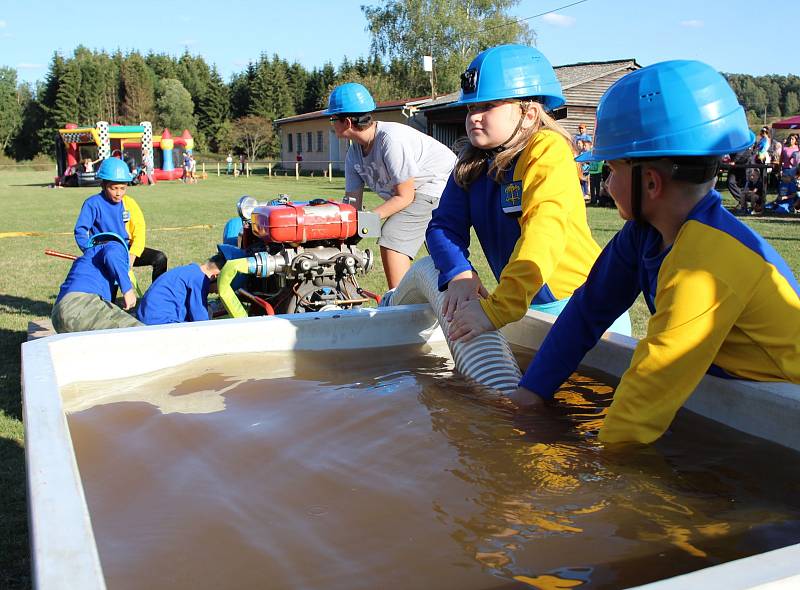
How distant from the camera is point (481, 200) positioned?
137 inches

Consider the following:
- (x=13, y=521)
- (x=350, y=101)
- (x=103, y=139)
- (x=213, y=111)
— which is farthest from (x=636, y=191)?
(x=213, y=111)

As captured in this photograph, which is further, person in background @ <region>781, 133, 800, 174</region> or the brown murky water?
person in background @ <region>781, 133, 800, 174</region>

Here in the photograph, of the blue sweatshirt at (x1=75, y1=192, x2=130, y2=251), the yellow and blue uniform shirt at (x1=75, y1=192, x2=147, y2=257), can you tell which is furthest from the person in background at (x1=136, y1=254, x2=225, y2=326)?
the blue sweatshirt at (x1=75, y1=192, x2=130, y2=251)

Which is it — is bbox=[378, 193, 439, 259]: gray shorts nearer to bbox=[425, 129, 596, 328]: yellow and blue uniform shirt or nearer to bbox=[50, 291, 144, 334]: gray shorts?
bbox=[50, 291, 144, 334]: gray shorts

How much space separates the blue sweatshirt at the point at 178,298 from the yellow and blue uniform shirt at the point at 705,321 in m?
3.86

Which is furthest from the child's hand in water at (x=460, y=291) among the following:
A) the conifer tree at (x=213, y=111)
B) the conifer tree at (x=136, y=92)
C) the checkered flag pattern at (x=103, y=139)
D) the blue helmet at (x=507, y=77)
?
the conifer tree at (x=213, y=111)

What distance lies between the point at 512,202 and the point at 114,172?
506 centimetres

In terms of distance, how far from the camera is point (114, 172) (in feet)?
23.5

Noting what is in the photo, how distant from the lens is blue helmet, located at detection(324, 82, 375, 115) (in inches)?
219

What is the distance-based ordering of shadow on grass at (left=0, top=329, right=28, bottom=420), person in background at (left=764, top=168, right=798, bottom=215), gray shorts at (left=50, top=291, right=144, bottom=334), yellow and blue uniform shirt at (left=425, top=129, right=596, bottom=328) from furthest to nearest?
person in background at (left=764, top=168, right=798, bottom=215) < gray shorts at (left=50, top=291, right=144, bottom=334) < shadow on grass at (left=0, top=329, right=28, bottom=420) < yellow and blue uniform shirt at (left=425, top=129, right=596, bottom=328)

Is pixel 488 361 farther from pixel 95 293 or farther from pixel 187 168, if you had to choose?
pixel 187 168

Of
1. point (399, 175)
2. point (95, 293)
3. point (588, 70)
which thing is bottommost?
point (95, 293)

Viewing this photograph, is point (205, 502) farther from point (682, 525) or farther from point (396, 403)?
point (682, 525)

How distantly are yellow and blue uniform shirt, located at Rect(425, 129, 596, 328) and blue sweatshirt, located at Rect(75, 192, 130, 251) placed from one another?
474 cm
